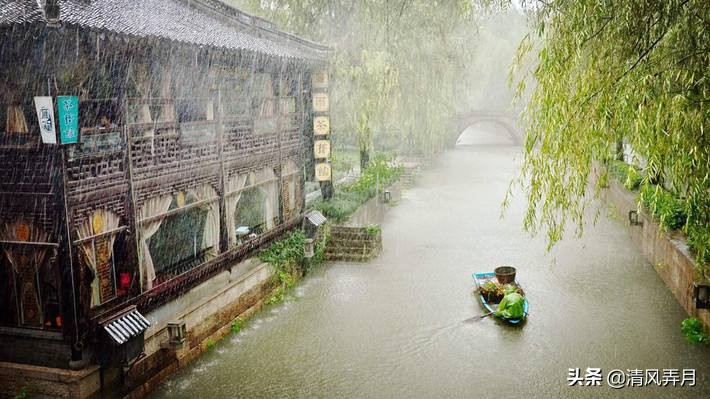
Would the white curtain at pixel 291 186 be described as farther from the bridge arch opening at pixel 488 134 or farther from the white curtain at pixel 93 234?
the bridge arch opening at pixel 488 134

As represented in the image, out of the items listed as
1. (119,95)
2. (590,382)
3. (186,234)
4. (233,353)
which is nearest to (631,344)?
(590,382)

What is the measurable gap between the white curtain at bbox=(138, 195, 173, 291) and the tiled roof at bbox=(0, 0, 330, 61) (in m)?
2.74

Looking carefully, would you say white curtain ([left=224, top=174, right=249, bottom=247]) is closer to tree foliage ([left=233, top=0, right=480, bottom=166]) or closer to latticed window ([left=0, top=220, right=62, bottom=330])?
latticed window ([left=0, top=220, right=62, bottom=330])

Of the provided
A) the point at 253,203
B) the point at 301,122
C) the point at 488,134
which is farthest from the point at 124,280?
the point at 488,134

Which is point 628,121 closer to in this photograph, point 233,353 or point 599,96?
point 599,96

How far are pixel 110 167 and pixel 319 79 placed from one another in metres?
9.01

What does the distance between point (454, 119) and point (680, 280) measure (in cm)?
3869

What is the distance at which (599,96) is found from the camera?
22.7 ft

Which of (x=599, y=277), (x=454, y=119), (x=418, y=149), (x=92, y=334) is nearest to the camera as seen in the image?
(x=92, y=334)

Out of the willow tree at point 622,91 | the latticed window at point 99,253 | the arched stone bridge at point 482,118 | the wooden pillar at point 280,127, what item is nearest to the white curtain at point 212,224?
the latticed window at point 99,253

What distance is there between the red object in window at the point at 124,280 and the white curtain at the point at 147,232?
1.25 feet

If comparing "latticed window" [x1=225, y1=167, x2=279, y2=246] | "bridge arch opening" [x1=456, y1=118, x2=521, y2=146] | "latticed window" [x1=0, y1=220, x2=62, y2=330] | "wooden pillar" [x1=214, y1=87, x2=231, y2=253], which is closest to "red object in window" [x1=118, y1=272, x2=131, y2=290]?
"latticed window" [x1=0, y1=220, x2=62, y2=330]

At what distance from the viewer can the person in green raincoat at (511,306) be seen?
1188 centimetres

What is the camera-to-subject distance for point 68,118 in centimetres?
792
